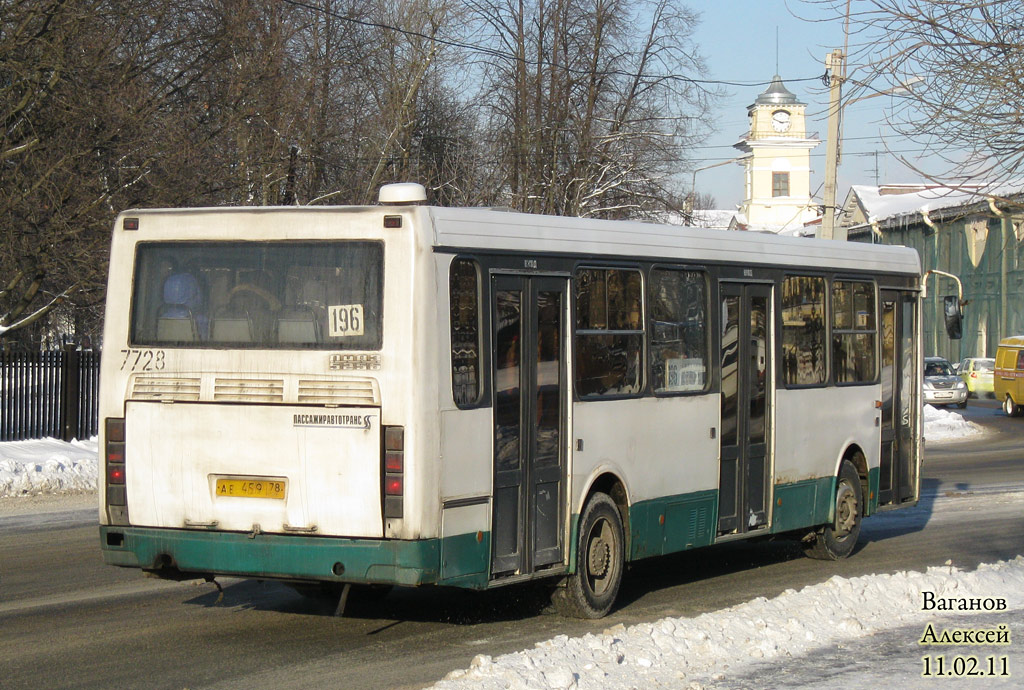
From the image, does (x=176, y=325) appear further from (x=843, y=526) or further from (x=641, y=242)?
(x=843, y=526)

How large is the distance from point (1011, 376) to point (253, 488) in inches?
1449

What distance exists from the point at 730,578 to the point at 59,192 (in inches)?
490

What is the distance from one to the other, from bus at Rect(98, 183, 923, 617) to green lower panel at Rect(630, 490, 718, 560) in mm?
25

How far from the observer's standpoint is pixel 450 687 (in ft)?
21.3

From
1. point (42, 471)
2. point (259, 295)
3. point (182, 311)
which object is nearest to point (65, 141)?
point (42, 471)

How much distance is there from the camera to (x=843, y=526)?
1270 cm

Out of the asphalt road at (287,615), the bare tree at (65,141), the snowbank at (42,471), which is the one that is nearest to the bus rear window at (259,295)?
the asphalt road at (287,615)

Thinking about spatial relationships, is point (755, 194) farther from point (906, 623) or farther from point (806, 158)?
point (906, 623)

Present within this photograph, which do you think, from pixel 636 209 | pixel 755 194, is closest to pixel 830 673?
pixel 636 209

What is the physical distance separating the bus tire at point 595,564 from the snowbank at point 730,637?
1.00m

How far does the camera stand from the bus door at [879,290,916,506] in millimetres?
13406

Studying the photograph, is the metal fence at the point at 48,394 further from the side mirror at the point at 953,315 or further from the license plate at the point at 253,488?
the license plate at the point at 253,488

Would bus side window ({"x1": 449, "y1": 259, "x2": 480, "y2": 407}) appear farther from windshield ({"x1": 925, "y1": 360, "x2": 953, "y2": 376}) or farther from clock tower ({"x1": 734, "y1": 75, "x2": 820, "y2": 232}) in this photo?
clock tower ({"x1": 734, "y1": 75, "x2": 820, "y2": 232})

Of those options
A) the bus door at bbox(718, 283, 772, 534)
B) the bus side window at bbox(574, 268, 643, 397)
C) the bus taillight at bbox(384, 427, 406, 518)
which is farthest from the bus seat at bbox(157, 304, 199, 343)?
the bus door at bbox(718, 283, 772, 534)
